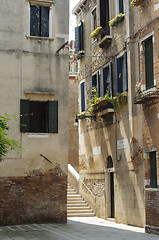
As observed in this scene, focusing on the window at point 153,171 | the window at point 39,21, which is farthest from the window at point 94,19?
the window at point 153,171

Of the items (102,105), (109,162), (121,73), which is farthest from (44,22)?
(109,162)

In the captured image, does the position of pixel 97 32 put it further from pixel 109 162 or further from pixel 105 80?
pixel 109 162

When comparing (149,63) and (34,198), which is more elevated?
(149,63)

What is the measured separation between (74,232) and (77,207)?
19.2ft

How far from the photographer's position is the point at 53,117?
16.2 m

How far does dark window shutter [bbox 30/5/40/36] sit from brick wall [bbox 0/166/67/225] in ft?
16.9

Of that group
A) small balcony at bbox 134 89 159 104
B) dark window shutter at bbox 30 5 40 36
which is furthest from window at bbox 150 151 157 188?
dark window shutter at bbox 30 5 40 36

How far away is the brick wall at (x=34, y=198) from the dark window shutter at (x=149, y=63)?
4.81 m

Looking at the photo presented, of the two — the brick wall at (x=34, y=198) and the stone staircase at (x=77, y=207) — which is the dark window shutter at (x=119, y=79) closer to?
the brick wall at (x=34, y=198)

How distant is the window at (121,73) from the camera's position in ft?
53.5

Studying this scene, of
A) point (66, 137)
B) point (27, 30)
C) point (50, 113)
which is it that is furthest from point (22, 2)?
point (66, 137)

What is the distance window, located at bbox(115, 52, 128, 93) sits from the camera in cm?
1630

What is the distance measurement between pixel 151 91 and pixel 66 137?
4.52 m

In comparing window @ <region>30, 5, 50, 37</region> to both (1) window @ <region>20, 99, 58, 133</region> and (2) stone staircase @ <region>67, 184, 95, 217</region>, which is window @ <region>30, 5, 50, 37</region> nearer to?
(1) window @ <region>20, 99, 58, 133</region>
